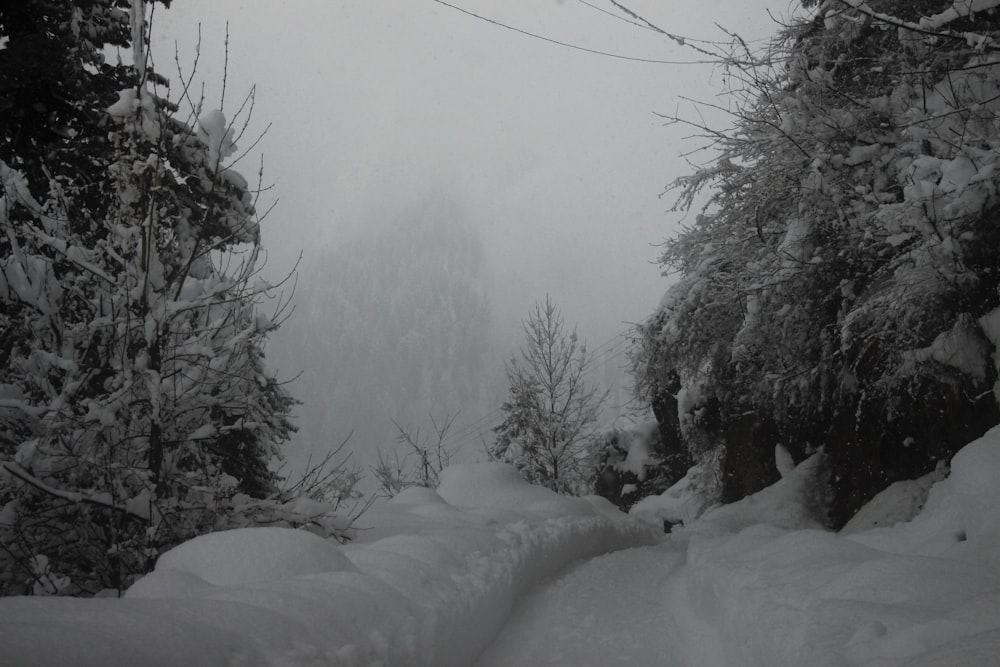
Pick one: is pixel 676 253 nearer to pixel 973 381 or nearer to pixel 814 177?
pixel 814 177

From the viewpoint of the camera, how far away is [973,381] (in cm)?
592

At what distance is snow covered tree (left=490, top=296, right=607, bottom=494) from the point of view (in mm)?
22516

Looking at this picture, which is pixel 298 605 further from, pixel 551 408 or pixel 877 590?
pixel 551 408

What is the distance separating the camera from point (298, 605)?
9.19 ft

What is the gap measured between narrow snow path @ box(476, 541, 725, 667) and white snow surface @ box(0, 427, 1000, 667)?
2 centimetres

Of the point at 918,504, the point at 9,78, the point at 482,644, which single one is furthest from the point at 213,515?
the point at 918,504

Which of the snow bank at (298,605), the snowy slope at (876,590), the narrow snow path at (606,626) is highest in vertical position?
the snow bank at (298,605)

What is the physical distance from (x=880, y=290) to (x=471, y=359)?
5217 inches

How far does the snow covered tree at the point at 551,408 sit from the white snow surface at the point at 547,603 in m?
A: 14.9

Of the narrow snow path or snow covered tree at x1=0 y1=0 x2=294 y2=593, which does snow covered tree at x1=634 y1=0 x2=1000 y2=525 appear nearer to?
the narrow snow path

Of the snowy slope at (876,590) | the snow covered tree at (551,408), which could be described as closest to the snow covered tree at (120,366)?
the snowy slope at (876,590)

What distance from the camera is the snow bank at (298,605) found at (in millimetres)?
1942

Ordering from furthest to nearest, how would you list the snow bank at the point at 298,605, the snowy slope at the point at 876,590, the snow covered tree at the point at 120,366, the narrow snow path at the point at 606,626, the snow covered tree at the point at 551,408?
the snow covered tree at the point at 551,408 < the snow covered tree at the point at 120,366 < the narrow snow path at the point at 606,626 < the snowy slope at the point at 876,590 < the snow bank at the point at 298,605

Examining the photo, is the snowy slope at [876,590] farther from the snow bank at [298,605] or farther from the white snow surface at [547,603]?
the snow bank at [298,605]
